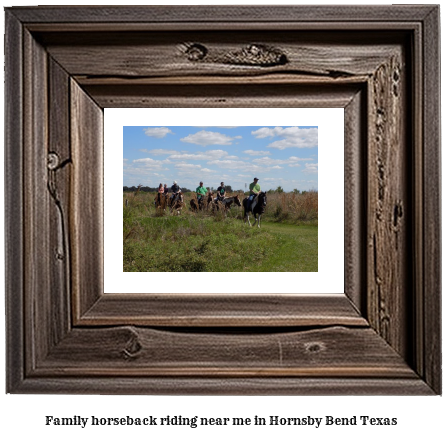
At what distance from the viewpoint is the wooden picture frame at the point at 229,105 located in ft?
4.04

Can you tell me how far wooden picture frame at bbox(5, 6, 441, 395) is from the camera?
1230 millimetres

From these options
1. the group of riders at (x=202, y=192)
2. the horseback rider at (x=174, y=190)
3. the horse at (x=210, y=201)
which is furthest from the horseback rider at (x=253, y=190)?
the horseback rider at (x=174, y=190)

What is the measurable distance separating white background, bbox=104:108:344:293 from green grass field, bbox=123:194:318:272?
26 millimetres

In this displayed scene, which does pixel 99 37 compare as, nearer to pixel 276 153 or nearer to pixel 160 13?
pixel 160 13

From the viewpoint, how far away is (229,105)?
1.28 metres

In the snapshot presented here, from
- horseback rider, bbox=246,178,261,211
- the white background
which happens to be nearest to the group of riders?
horseback rider, bbox=246,178,261,211

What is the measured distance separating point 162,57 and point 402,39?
0.73m

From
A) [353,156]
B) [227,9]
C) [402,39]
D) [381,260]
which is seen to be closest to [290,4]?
[227,9]

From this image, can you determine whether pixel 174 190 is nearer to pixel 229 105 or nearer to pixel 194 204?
pixel 194 204

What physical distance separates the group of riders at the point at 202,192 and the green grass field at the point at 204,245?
0.16 feet

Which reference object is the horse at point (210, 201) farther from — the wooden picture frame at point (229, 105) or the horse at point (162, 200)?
the wooden picture frame at point (229, 105)

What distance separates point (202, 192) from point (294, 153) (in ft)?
1.05

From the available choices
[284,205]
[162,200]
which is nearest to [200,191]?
[162,200]

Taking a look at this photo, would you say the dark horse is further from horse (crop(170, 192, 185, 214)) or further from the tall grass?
horse (crop(170, 192, 185, 214))
